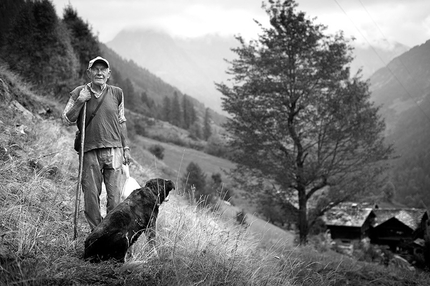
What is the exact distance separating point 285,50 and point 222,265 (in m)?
10.5

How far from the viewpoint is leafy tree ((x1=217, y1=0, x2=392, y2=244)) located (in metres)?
12.1

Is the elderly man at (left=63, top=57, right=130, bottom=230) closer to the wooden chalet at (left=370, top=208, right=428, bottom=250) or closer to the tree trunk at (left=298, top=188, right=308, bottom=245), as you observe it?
the tree trunk at (left=298, top=188, right=308, bottom=245)

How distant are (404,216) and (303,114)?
110 ft

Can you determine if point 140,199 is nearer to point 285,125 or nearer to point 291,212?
point 285,125

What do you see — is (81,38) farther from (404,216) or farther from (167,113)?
(167,113)

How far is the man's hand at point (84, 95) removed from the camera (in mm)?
3666

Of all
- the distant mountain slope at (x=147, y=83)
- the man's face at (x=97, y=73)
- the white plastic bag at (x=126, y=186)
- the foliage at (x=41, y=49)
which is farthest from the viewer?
the distant mountain slope at (x=147, y=83)

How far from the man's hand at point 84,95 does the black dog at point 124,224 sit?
1.20m

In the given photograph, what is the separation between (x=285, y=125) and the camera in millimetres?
12688

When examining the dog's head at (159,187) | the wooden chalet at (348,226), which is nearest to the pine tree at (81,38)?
the dog's head at (159,187)

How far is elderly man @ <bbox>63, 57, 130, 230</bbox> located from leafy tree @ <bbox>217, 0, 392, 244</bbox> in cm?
912

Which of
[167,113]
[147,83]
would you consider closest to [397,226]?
[167,113]

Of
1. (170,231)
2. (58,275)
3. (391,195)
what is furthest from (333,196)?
(391,195)

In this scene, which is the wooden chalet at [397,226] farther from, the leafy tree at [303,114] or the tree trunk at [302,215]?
the leafy tree at [303,114]
